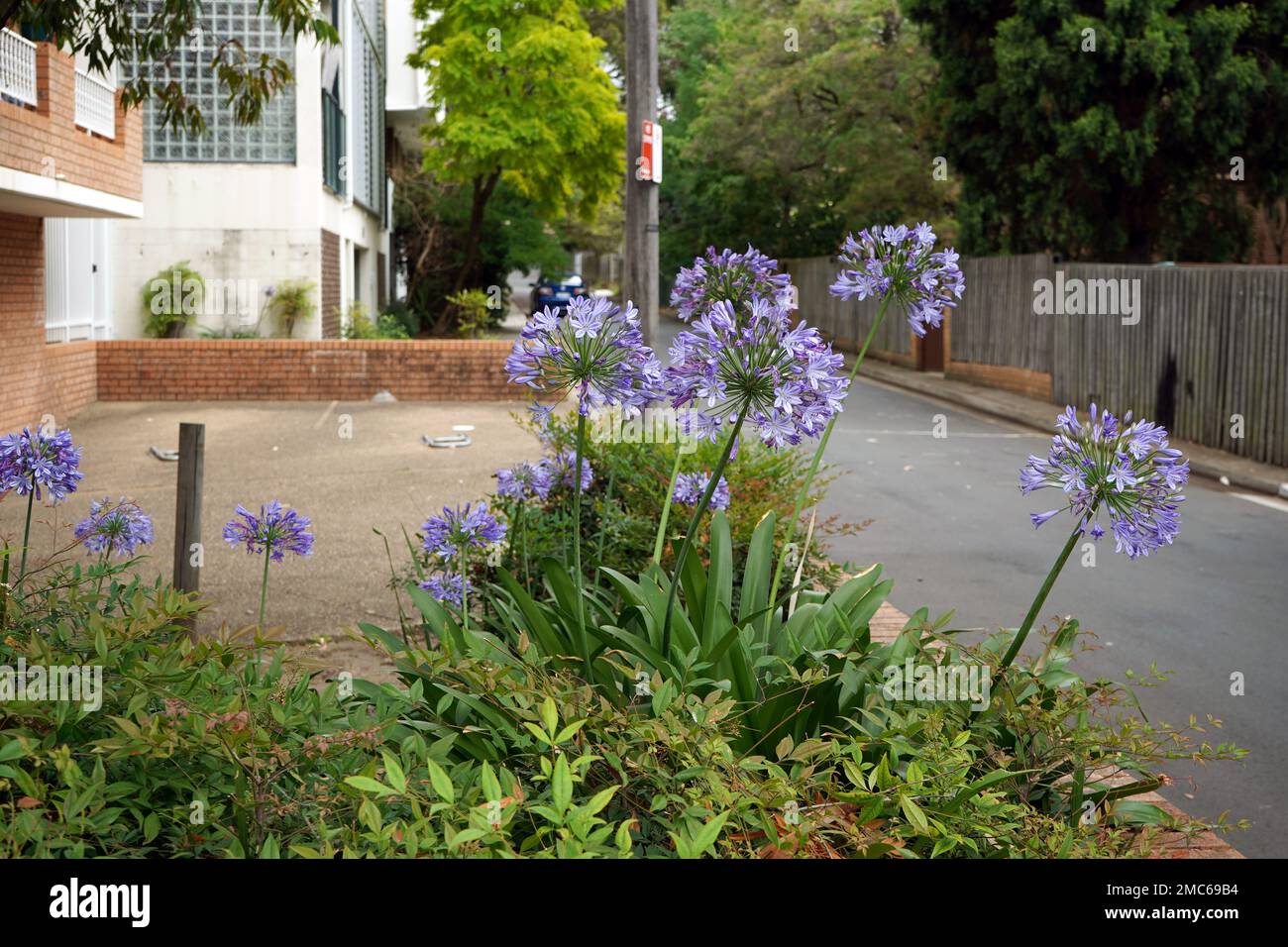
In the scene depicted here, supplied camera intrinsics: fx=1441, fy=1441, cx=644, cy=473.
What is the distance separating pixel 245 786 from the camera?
104 inches

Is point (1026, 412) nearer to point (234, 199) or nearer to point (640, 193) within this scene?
point (640, 193)

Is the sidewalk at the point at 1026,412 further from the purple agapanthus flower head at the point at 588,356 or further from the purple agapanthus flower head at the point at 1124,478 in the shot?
the purple agapanthus flower head at the point at 588,356

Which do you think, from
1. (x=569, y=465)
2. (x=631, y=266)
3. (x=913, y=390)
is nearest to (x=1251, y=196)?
(x=913, y=390)

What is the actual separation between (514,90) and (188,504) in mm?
24637

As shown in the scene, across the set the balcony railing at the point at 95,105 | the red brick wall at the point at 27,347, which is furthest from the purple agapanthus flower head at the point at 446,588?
the balcony railing at the point at 95,105

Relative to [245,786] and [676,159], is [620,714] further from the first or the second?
[676,159]

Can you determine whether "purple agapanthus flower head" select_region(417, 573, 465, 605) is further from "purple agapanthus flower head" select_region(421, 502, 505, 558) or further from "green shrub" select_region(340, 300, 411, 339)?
"green shrub" select_region(340, 300, 411, 339)

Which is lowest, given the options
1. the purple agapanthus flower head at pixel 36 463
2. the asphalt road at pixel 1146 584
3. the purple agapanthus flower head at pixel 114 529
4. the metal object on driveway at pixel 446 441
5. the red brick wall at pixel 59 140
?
the asphalt road at pixel 1146 584

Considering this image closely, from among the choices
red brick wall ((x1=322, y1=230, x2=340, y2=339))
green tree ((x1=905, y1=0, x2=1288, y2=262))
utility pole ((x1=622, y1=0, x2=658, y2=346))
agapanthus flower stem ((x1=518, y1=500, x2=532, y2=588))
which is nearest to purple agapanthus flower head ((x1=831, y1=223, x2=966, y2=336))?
agapanthus flower stem ((x1=518, y1=500, x2=532, y2=588))

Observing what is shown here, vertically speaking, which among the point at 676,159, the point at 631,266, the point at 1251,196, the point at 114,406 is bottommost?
the point at 114,406

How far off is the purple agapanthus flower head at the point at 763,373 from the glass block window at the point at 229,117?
19549mm

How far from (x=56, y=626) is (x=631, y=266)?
7379 mm

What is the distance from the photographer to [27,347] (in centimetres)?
1597

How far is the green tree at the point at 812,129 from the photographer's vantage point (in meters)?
30.7
